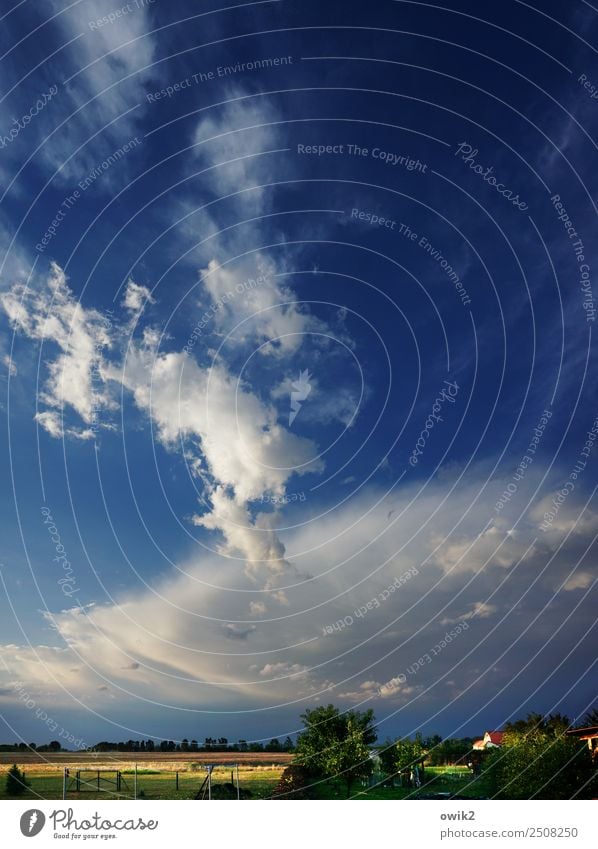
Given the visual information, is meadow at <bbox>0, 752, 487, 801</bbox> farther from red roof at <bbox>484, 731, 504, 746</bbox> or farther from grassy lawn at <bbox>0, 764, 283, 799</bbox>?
red roof at <bbox>484, 731, 504, 746</bbox>

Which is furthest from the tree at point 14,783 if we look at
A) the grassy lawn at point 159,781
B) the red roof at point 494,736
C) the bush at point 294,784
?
the red roof at point 494,736

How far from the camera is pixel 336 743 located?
57.2m

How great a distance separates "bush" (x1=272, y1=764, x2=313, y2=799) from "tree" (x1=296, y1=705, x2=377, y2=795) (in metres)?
1.67

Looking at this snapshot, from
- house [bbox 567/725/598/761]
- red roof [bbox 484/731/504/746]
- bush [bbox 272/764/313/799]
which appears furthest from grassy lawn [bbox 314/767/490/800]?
red roof [bbox 484/731/504/746]

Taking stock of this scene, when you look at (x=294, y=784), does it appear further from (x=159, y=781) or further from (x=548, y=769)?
(x=548, y=769)

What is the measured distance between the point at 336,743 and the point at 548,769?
20600 mm

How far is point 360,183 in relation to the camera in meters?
36.3

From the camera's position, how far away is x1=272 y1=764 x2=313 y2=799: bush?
46312mm

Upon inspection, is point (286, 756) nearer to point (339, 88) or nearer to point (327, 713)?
point (327, 713)

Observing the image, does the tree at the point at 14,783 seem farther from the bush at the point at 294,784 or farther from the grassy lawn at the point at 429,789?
the grassy lawn at the point at 429,789

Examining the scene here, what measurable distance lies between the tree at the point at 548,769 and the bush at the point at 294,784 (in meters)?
13.9
